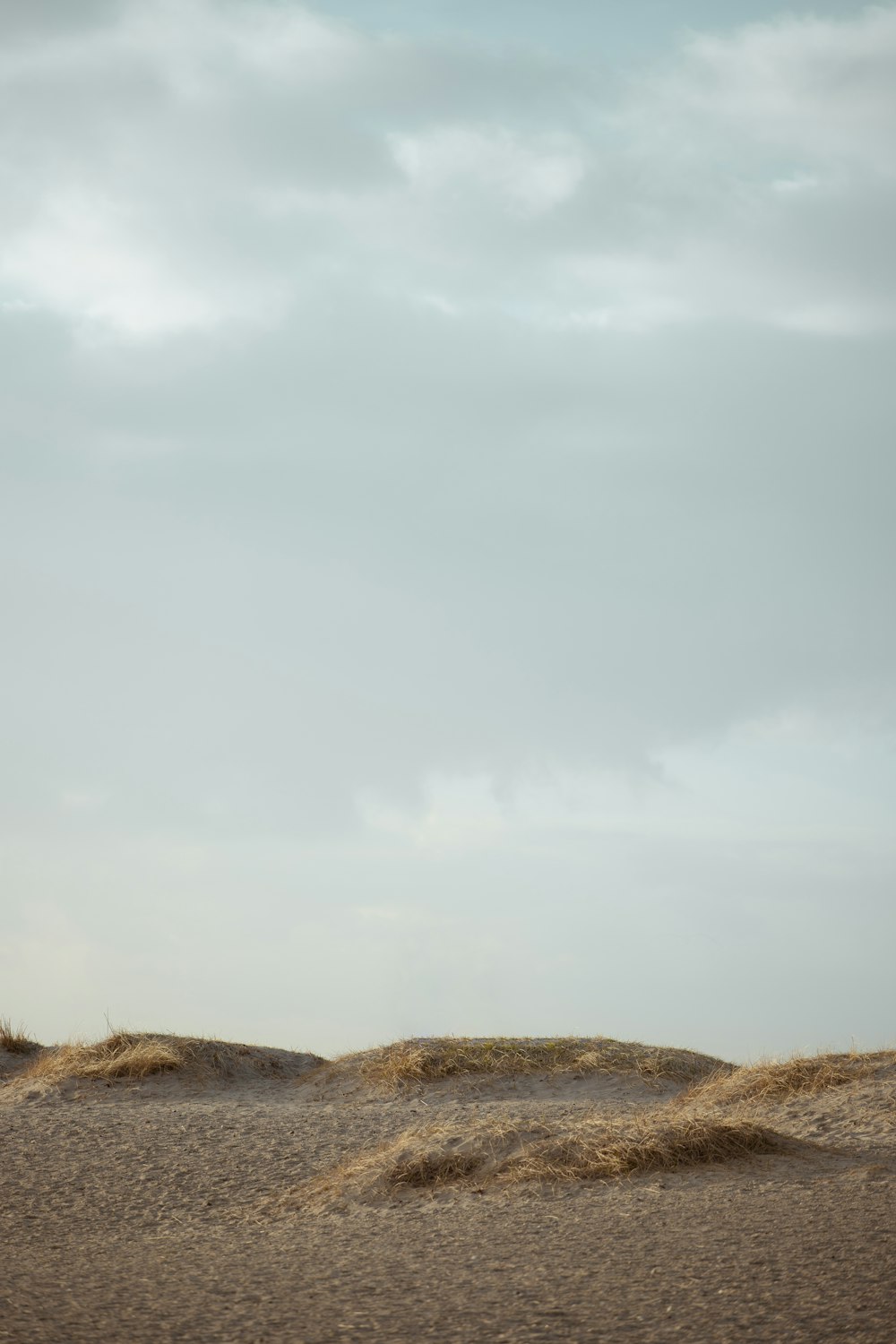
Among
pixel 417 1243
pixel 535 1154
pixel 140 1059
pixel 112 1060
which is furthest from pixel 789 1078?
pixel 112 1060

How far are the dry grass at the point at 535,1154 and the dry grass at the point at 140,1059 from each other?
17.9 feet

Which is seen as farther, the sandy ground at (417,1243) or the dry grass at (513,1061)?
the dry grass at (513,1061)

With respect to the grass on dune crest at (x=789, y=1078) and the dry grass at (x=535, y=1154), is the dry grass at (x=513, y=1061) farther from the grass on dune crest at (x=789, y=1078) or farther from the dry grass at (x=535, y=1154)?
the dry grass at (x=535, y=1154)

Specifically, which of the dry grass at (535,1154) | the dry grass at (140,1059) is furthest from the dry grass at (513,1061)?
the dry grass at (535,1154)

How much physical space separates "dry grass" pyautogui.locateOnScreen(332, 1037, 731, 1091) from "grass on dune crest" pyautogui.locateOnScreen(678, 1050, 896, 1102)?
2201 mm

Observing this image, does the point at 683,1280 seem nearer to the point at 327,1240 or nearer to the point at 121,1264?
the point at 327,1240

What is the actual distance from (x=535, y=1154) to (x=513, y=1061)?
5271mm

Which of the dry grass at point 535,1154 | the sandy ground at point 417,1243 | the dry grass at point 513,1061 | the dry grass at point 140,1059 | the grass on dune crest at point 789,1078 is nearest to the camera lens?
the sandy ground at point 417,1243

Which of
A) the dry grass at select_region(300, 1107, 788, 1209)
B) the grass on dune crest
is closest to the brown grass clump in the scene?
the dry grass at select_region(300, 1107, 788, 1209)

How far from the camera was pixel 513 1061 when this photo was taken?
13250 millimetres

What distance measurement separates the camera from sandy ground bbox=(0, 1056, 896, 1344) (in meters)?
5.11

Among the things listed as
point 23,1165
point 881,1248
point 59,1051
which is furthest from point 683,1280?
point 59,1051

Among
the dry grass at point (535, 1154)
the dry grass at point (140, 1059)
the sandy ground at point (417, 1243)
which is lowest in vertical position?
the sandy ground at point (417, 1243)

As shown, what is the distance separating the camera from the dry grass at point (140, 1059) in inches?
518
